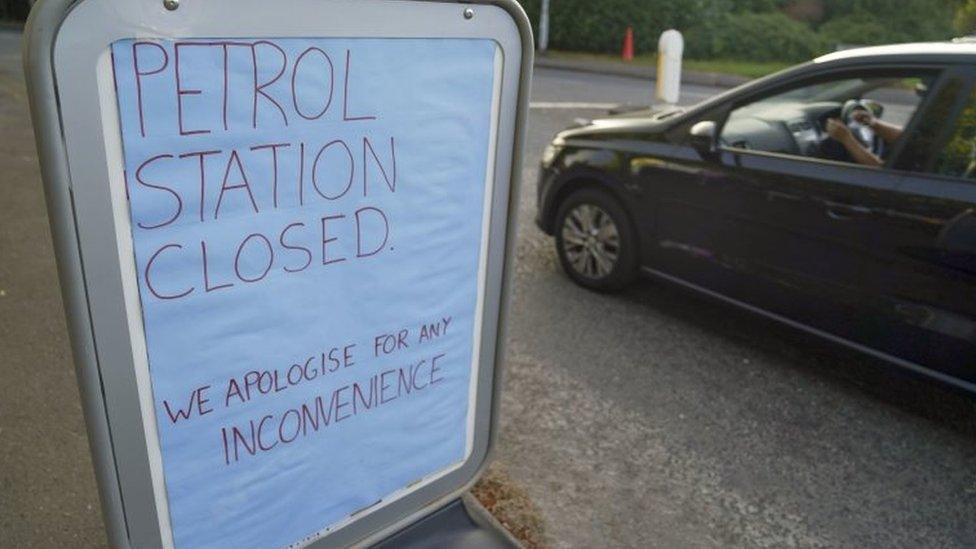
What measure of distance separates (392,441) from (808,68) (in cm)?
295

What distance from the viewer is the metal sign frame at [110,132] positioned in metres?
1.30

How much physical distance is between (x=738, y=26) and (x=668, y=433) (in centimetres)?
2285

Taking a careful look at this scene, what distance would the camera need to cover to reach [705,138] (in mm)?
4230

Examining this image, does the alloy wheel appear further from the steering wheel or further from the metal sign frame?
the metal sign frame

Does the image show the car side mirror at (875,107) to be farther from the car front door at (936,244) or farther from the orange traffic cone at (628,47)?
the orange traffic cone at (628,47)

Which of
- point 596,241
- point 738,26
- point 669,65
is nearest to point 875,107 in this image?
point 596,241

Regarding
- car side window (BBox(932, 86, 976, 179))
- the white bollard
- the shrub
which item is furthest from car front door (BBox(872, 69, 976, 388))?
the shrub

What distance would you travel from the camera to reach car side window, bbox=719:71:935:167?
3.98 meters

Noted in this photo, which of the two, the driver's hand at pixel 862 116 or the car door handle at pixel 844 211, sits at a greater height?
the driver's hand at pixel 862 116

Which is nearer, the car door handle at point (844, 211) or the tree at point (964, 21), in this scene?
the car door handle at point (844, 211)

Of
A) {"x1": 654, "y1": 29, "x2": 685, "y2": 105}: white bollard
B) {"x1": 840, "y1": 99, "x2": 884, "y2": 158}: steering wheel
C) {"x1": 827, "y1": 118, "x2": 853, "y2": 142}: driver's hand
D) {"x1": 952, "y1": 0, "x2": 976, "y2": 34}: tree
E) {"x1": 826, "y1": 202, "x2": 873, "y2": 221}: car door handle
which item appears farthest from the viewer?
{"x1": 952, "y1": 0, "x2": 976, "y2": 34}: tree

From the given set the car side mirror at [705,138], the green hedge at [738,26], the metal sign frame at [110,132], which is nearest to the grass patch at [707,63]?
the green hedge at [738,26]

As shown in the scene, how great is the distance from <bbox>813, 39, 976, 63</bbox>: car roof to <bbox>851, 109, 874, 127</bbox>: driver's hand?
19.7 inches

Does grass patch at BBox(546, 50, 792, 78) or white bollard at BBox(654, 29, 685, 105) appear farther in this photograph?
grass patch at BBox(546, 50, 792, 78)
